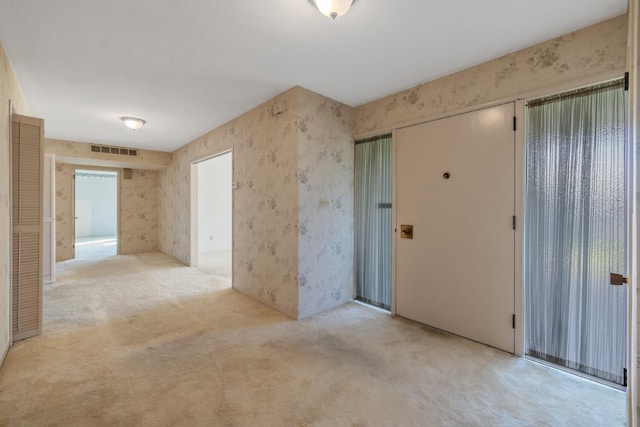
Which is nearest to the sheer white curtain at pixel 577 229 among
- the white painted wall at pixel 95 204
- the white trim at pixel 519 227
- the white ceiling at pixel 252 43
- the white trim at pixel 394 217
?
the white trim at pixel 519 227

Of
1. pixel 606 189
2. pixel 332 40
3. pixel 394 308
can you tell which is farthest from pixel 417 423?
pixel 332 40

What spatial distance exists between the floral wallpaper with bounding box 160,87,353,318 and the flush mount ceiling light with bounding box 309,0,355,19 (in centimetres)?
126

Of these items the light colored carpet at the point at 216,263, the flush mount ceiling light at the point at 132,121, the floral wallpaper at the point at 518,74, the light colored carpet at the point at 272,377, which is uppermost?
the flush mount ceiling light at the point at 132,121

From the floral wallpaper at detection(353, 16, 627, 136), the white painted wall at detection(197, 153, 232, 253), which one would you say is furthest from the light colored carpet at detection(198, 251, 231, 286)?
the floral wallpaper at detection(353, 16, 627, 136)

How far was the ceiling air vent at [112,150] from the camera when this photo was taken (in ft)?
18.3

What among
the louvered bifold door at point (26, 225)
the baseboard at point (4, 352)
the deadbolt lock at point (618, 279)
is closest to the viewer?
the deadbolt lock at point (618, 279)

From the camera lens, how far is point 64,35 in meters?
2.03

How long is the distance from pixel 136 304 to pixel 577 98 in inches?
180

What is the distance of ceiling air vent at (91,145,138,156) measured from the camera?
559 cm

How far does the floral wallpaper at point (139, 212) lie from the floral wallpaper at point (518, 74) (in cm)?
653

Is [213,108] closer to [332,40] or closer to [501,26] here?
[332,40]

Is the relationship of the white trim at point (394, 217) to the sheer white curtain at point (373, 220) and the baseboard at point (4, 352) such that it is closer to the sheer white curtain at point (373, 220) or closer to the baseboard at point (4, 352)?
the sheer white curtain at point (373, 220)

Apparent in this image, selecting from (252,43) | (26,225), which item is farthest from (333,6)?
(26,225)

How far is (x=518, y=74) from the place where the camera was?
218 centimetres
